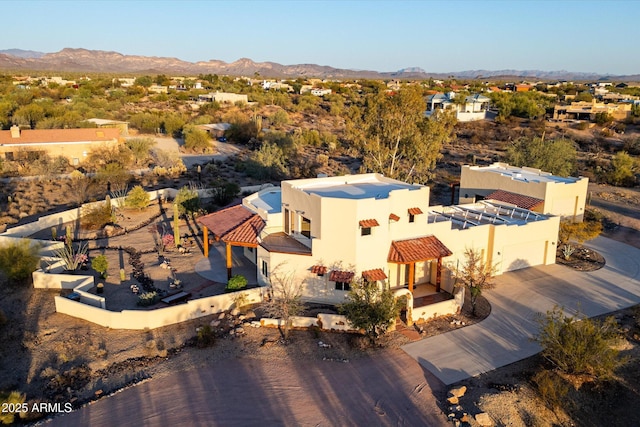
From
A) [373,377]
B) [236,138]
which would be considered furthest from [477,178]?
[236,138]

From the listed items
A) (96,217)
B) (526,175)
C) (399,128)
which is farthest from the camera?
(399,128)

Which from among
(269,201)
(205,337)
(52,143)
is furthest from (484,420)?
(52,143)

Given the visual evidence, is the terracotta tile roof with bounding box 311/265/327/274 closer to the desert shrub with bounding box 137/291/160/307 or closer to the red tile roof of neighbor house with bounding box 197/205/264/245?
the red tile roof of neighbor house with bounding box 197/205/264/245

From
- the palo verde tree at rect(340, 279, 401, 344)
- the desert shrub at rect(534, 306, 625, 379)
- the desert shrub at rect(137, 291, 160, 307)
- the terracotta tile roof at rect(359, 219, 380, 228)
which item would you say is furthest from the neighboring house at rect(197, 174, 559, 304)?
the desert shrub at rect(534, 306, 625, 379)

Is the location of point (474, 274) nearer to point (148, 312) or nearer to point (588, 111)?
point (148, 312)

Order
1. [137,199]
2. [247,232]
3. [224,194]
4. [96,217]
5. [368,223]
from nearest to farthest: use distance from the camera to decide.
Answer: [368,223], [247,232], [96,217], [137,199], [224,194]

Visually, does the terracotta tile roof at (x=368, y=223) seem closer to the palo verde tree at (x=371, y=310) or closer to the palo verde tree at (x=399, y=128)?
the palo verde tree at (x=371, y=310)
